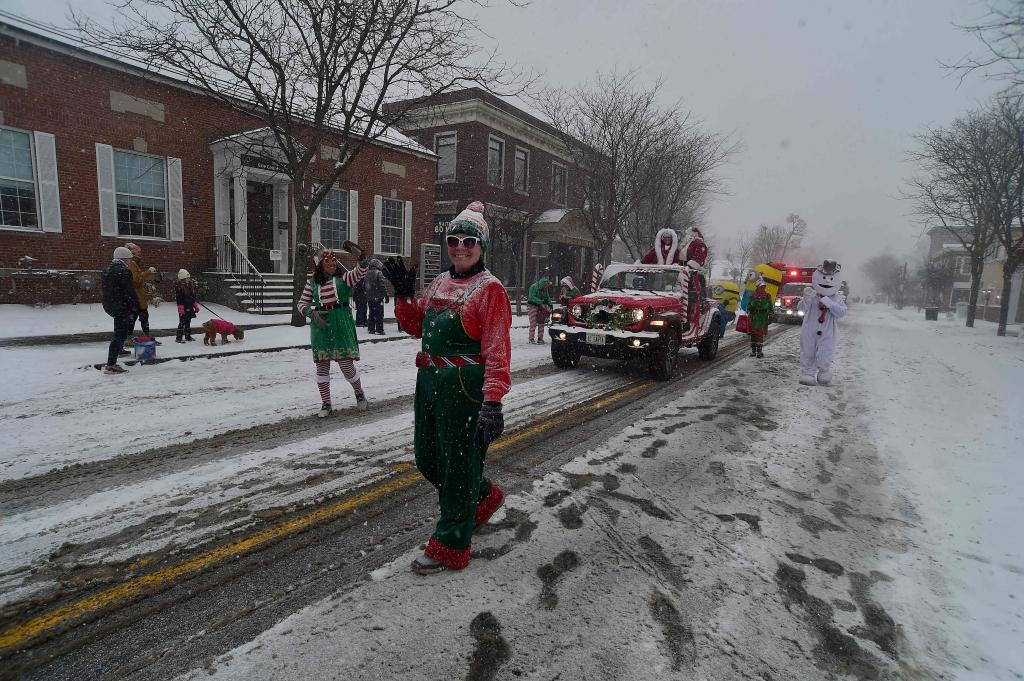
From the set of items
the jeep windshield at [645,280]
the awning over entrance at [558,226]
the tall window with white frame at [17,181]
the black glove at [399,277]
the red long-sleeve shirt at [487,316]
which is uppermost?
the awning over entrance at [558,226]

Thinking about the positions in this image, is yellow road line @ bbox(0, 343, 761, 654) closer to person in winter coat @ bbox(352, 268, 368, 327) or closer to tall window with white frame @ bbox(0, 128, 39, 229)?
person in winter coat @ bbox(352, 268, 368, 327)

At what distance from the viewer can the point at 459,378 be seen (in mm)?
2844

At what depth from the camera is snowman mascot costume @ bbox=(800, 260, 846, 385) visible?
855 centimetres

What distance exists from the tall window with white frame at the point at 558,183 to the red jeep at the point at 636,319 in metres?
21.6

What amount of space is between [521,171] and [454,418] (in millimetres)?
26582

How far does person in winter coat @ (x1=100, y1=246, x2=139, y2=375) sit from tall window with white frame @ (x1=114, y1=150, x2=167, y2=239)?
751 centimetres

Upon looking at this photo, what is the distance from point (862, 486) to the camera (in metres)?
4.44

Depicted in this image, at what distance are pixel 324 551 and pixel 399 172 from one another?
19.4m

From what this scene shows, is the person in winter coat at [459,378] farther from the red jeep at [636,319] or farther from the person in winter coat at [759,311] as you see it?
the person in winter coat at [759,311]

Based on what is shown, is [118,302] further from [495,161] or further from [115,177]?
[495,161]

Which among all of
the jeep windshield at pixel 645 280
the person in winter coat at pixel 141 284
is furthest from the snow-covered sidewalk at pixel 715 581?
the person in winter coat at pixel 141 284

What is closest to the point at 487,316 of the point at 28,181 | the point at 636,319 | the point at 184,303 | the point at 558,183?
the point at 636,319

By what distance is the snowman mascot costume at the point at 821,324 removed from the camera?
8555 millimetres

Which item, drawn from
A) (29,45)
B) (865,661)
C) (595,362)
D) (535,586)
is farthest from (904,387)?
(29,45)
